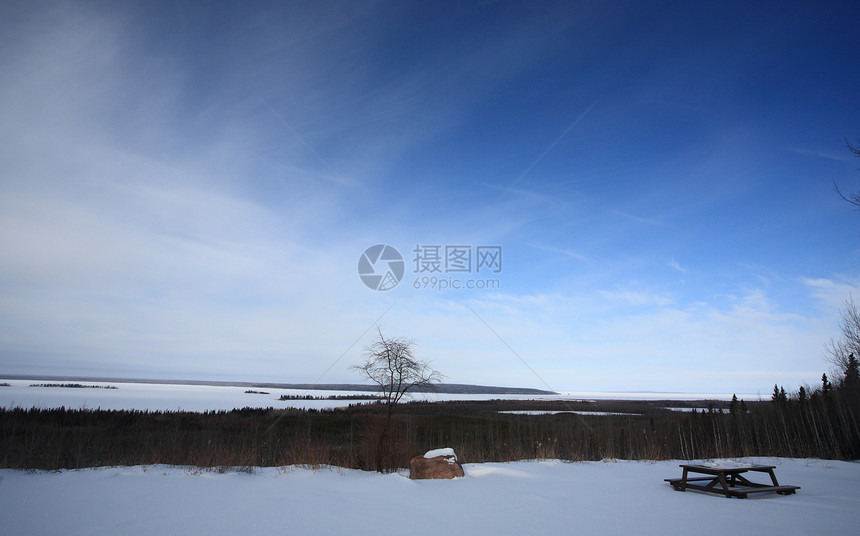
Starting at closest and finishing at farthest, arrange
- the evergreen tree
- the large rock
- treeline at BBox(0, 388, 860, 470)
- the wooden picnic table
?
the wooden picnic table < the large rock < treeline at BBox(0, 388, 860, 470) < the evergreen tree

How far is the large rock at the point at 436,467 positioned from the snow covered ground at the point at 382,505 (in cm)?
26

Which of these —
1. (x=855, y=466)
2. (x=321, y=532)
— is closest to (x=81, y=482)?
(x=321, y=532)

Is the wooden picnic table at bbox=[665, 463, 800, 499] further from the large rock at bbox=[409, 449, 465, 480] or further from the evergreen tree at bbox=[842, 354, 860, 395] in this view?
the evergreen tree at bbox=[842, 354, 860, 395]

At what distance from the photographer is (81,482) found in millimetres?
7059

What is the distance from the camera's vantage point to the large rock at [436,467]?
896 centimetres

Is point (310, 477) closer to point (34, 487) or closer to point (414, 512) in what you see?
point (414, 512)

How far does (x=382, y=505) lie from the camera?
6.54 metres

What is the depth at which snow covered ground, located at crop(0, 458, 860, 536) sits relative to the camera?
5.26 meters

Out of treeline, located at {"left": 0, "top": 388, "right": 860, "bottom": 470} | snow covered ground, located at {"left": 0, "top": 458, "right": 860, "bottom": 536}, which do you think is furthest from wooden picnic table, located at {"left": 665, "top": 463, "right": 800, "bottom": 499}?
treeline, located at {"left": 0, "top": 388, "right": 860, "bottom": 470}

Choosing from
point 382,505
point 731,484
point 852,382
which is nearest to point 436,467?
point 382,505

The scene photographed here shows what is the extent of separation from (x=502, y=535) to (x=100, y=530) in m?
4.32

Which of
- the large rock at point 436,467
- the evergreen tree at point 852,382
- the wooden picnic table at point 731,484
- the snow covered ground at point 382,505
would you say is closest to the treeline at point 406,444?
the evergreen tree at point 852,382

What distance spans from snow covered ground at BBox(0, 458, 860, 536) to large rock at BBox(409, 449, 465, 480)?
26cm

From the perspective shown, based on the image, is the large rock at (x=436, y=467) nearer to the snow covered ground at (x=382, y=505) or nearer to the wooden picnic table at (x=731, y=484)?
the snow covered ground at (x=382, y=505)
